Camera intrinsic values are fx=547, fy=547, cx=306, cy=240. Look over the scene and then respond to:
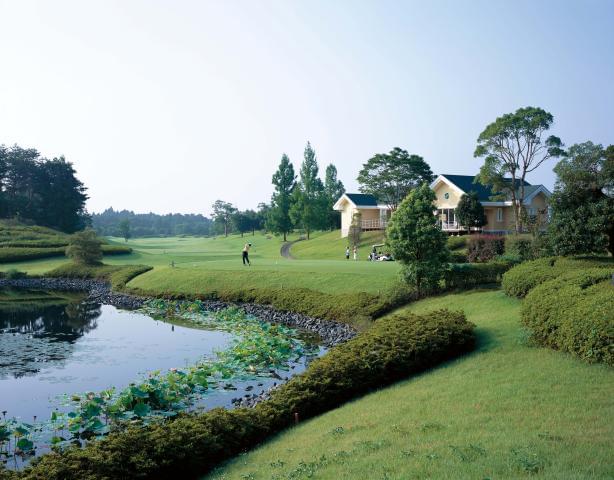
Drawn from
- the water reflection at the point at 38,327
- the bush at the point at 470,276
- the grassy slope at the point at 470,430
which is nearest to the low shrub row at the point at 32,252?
the water reflection at the point at 38,327

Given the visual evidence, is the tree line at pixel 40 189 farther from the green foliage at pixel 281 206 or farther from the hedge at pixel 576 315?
the hedge at pixel 576 315

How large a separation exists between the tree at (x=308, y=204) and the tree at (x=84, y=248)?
27.7 meters

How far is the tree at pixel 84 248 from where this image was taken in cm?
4384

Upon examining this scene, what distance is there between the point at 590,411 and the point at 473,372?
3540 millimetres

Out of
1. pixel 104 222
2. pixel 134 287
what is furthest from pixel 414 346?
pixel 104 222

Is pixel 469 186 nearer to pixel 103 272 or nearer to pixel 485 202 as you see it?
pixel 485 202

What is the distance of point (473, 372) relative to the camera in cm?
1183

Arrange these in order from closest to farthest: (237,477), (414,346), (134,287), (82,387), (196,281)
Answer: (237,477)
(414,346)
(82,387)
(196,281)
(134,287)

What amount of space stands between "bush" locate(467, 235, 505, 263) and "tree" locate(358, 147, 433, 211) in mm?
21995

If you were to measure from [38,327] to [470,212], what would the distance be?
112 feet

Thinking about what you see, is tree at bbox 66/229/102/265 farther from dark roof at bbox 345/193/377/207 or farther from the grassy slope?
the grassy slope

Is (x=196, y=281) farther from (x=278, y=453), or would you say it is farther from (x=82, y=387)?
(x=278, y=453)

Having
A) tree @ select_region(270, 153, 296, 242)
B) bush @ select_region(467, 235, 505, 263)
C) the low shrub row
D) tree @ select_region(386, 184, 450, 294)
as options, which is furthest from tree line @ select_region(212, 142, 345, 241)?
tree @ select_region(386, 184, 450, 294)

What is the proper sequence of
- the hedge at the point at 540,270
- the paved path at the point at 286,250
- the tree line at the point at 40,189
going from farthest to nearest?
the tree line at the point at 40,189
the paved path at the point at 286,250
the hedge at the point at 540,270
